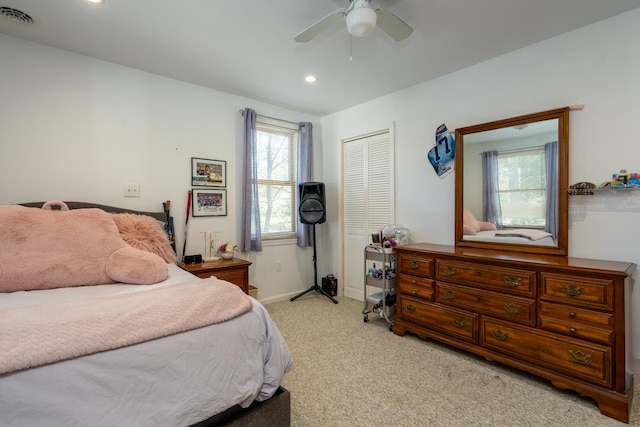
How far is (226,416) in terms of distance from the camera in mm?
1268

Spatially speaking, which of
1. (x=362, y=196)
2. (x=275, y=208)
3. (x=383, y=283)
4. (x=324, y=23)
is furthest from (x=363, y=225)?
(x=324, y=23)

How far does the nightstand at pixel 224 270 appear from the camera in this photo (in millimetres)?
2699

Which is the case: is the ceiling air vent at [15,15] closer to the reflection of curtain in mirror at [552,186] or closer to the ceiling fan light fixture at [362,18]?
the ceiling fan light fixture at [362,18]

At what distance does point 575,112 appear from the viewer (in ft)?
7.34

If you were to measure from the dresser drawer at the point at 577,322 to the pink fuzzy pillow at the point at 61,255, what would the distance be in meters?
2.51

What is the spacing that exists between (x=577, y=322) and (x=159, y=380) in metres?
2.30

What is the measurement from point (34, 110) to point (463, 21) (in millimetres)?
3376

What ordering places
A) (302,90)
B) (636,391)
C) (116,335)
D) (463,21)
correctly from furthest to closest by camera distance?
1. (302,90)
2. (463,21)
3. (636,391)
4. (116,335)

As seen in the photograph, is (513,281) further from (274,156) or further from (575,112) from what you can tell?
(274,156)

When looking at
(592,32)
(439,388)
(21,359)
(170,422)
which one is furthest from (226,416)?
(592,32)

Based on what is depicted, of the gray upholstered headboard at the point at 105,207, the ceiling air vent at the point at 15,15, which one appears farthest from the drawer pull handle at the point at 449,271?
the ceiling air vent at the point at 15,15

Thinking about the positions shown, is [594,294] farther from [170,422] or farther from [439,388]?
[170,422]

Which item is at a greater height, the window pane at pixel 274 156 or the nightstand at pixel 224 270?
the window pane at pixel 274 156

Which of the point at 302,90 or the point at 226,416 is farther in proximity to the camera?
the point at 302,90
